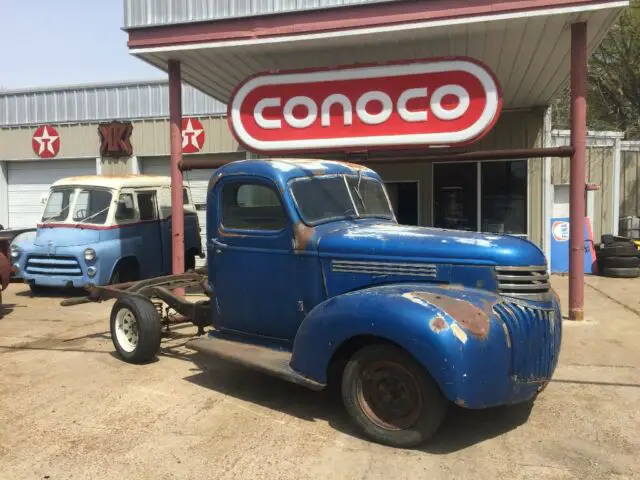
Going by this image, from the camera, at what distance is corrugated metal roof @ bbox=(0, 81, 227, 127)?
15227 mm

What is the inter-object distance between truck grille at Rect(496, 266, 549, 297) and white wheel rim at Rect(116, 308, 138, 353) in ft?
12.5

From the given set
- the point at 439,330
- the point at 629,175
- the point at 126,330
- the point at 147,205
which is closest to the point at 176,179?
the point at 147,205

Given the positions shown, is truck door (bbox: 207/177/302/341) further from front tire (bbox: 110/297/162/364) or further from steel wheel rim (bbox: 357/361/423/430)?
steel wheel rim (bbox: 357/361/423/430)

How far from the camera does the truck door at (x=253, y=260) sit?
189 inches

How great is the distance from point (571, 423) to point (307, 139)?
18.1 feet

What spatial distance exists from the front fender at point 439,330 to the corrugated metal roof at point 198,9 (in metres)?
5.26

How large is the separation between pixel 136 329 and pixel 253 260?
5.74 feet

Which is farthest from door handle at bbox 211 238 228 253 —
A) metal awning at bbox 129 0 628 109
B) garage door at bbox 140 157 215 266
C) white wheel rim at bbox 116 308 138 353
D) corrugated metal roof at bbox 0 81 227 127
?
corrugated metal roof at bbox 0 81 227 127

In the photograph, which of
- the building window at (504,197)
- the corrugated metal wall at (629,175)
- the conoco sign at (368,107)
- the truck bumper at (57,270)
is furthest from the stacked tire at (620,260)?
the truck bumper at (57,270)

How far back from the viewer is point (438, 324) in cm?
357

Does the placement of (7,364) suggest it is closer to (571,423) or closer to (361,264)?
(361,264)

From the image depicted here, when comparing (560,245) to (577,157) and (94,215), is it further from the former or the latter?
(94,215)

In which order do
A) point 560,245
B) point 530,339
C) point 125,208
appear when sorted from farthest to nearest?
point 560,245, point 125,208, point 530,339

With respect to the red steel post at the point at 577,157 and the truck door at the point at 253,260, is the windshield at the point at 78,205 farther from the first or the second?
the red steel post at the point at 577,157
